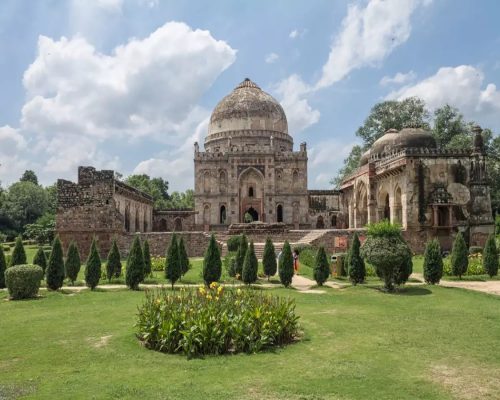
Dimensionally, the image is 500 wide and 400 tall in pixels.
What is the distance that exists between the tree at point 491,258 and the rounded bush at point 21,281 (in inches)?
631

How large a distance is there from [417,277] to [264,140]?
2530cm

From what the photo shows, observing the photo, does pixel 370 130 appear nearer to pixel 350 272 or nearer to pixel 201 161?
pixel 201 161

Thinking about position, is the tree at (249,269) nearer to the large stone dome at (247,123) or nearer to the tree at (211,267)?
the tree at (211,267)

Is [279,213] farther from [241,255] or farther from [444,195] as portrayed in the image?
[241,255]

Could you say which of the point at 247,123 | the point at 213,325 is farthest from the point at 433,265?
the point at 247,123

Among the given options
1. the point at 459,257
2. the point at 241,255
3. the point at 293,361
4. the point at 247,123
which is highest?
the point at 247,123

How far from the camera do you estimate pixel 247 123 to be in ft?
140

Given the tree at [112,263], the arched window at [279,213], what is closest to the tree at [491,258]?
the tree at [112,263]

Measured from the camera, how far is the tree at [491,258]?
18.9 meters

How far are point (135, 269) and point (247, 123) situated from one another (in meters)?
27.8

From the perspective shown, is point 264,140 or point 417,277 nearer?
point 417,277

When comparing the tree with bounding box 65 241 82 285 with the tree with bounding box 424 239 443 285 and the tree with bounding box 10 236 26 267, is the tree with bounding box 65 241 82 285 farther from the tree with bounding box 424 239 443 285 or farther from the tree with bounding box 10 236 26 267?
the tree with bounding box 424 239 443 285

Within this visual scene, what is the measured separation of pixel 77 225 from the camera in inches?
1077

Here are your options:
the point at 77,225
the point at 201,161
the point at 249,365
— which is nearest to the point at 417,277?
the point at 249,365
